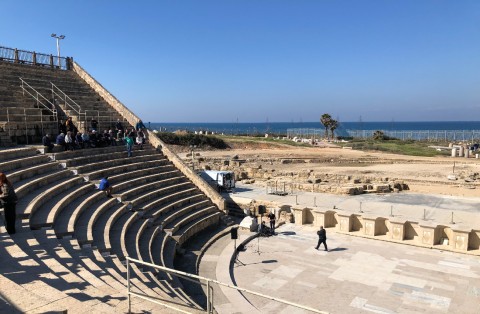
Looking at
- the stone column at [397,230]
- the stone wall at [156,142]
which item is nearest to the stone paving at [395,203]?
the stone column at [397,230]

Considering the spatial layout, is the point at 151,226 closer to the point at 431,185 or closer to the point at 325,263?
the point at 325,263

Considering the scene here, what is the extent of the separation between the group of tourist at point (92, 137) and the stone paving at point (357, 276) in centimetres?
962

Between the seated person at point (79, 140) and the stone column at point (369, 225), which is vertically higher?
the seated person at point (79, 140)

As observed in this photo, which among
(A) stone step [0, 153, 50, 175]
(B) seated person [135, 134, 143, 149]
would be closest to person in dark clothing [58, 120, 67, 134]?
(A) stone step [0, 153, 50, 175]

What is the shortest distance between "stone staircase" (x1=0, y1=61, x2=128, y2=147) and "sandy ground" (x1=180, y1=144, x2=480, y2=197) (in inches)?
766

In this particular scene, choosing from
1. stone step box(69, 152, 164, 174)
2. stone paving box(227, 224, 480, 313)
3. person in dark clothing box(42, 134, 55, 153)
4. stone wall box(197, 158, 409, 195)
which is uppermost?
person in dark clothing box(42, 134, 55, 153)

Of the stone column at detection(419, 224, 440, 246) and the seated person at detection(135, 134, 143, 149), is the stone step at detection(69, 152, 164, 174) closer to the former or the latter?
the seated person at detection(135, 134, 143, 149)

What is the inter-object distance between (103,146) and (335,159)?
104 ft

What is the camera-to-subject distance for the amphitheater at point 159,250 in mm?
6477

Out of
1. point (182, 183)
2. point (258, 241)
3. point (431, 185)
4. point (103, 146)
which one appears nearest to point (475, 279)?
point (258, 241)

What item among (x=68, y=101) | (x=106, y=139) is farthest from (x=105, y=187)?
(x=68, y=101)

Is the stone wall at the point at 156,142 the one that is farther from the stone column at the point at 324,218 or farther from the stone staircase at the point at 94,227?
the stone column at the point at 324,218

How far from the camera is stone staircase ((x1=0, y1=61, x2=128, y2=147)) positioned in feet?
56.9

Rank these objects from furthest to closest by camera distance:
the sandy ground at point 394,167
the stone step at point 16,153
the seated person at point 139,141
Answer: the sandy ground at point 394,167
the seated person at point 139,141
the stone step at point 16,153
